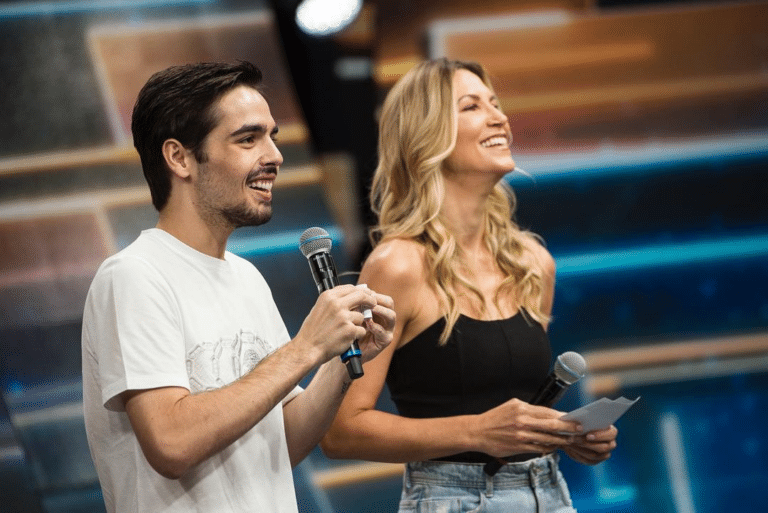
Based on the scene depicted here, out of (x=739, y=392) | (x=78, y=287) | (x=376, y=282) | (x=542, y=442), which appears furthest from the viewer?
(x=739, y=392)

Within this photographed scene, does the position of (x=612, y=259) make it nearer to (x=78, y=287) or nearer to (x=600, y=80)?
(x=600, y=80)

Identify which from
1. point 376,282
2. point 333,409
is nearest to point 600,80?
point 376,282

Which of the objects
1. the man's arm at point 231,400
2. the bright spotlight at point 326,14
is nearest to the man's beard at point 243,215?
the man's arm at point 231,400

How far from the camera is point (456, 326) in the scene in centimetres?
200

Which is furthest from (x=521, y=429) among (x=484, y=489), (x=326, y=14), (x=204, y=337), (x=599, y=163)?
(x=326, y=14)

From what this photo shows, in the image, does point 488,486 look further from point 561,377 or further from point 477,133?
point 477,133

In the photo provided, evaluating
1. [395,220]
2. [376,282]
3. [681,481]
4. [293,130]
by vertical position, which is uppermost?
[293,130]

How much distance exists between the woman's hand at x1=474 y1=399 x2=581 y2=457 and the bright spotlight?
256 cm

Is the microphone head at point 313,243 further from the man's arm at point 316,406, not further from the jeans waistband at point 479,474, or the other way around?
the jeans waistband at point 479,474

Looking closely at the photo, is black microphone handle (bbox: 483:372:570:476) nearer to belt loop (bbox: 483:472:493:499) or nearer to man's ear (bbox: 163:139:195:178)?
belt loop (bbox: 483:472:493:499)

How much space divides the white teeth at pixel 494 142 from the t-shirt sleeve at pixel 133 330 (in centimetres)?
97

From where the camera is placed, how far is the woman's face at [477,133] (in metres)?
2.18

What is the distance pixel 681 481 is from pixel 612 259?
0.84 m

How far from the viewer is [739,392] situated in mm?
3609
